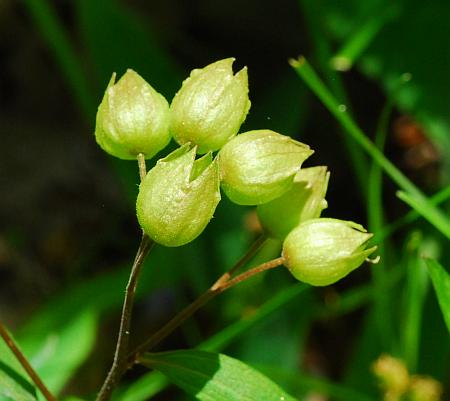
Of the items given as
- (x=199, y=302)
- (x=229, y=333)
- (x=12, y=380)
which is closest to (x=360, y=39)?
(x=229, y=333)

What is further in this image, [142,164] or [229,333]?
[229,333]

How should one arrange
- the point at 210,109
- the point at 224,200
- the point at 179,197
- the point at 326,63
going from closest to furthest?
1. the point at 179,197
2. the point at 210,109
3. the point at 326,63
4. the point at 224,200

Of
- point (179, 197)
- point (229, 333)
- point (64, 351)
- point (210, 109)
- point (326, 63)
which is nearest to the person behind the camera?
point (179, 197)

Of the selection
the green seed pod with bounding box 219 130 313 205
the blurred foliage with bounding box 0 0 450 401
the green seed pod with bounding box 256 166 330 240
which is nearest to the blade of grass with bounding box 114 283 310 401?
the blurred foliage with bounding box 0 0 450 401

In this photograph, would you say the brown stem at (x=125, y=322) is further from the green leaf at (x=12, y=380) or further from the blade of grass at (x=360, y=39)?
the blade of grass at (x=360, y=39)

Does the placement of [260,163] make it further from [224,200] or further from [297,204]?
[224,200]

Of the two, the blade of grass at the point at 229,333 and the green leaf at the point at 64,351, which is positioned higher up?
the green leaf at the point at 64,351

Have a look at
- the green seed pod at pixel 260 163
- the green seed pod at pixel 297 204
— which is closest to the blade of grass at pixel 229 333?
the green seed pod at pixel 297 204

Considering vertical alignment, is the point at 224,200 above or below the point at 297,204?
below
